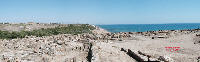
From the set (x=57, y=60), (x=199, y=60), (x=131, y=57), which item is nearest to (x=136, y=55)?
(x=131, y=57)

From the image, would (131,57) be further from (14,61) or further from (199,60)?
(14,61)

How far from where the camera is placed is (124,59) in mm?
13555

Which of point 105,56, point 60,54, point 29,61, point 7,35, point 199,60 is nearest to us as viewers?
point 199,60

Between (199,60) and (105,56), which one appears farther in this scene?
(105,56)

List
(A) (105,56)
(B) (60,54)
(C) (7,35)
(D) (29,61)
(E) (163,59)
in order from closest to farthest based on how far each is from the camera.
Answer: (E) (163,59) → (A) (105,56) → (D) (29,61) → (B) (60,54) → (C) (7,35)

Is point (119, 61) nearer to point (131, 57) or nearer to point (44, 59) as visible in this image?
point (131, 57)

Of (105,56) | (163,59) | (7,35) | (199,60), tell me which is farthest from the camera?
(7,35)

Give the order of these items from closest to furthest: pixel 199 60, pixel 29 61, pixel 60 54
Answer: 1. pixel 199 60
2. pixel 29 61
3. pixel 60 54

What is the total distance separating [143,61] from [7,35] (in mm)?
31482

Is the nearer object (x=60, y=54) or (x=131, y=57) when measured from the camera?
(x=131, y=57)

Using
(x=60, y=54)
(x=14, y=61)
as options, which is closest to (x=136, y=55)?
(x=60, y=54)

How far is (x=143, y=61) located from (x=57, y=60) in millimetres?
7043

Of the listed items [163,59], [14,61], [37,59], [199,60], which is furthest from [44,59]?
[199,60]

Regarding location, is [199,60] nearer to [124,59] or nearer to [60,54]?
[124,59]
